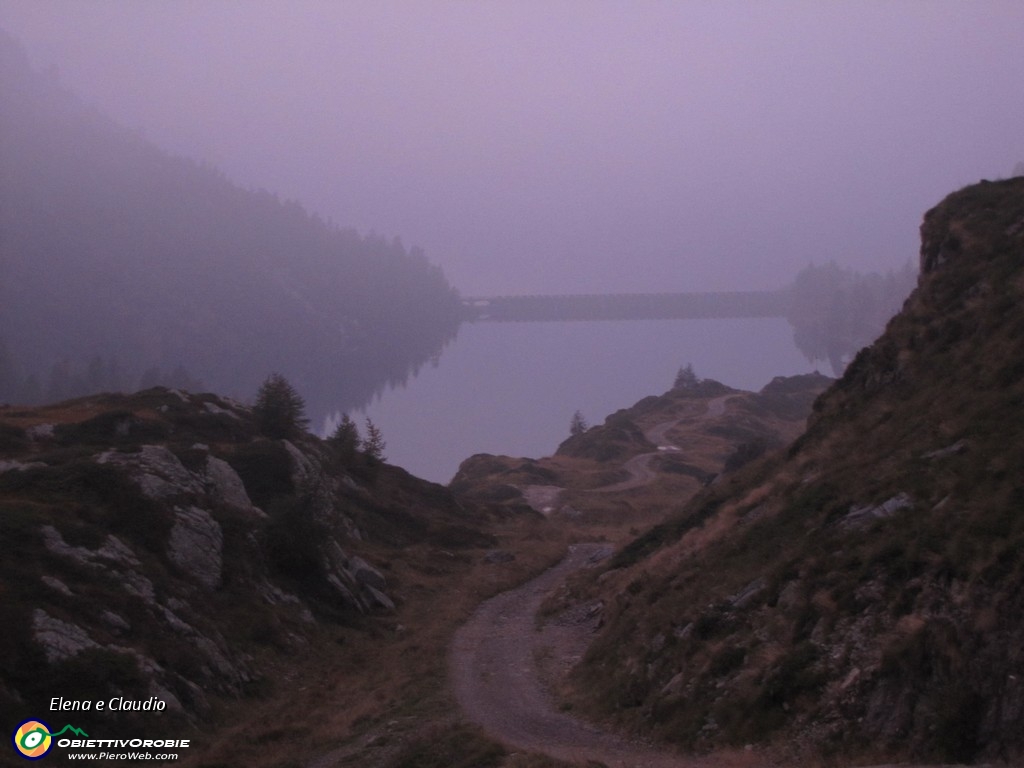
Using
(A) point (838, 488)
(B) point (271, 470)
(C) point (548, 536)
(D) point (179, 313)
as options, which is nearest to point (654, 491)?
(C) point (548, 536)

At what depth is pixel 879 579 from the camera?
1244 centimetres

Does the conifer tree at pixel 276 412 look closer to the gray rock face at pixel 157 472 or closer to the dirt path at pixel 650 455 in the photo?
the gray rock face at pixel 157 472

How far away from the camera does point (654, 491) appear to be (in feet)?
234

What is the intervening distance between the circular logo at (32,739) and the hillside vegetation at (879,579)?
9909mm

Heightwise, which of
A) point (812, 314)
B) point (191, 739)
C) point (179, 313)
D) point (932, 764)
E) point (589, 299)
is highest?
point (179, 313)

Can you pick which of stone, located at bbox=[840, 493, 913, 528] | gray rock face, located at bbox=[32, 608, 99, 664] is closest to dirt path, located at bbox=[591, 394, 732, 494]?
stone, located at bbox=[840, 493, 913, 528]

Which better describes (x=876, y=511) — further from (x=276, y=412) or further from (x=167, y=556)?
(x=276, y=412)

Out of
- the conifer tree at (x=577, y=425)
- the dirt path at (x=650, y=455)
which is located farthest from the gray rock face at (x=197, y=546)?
the conifer tree at (x=577, y=425)

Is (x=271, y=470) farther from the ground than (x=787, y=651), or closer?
farther from the ground

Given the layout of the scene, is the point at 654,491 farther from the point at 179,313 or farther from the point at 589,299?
the point at 179,313

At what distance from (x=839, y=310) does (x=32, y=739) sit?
15969 centimetres

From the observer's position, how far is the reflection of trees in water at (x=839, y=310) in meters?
142

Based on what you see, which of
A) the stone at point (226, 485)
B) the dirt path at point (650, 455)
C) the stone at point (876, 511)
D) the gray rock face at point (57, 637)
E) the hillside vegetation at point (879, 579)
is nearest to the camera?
the hillside vegetation at point (879, 579)

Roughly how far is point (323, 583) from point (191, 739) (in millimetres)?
11448
